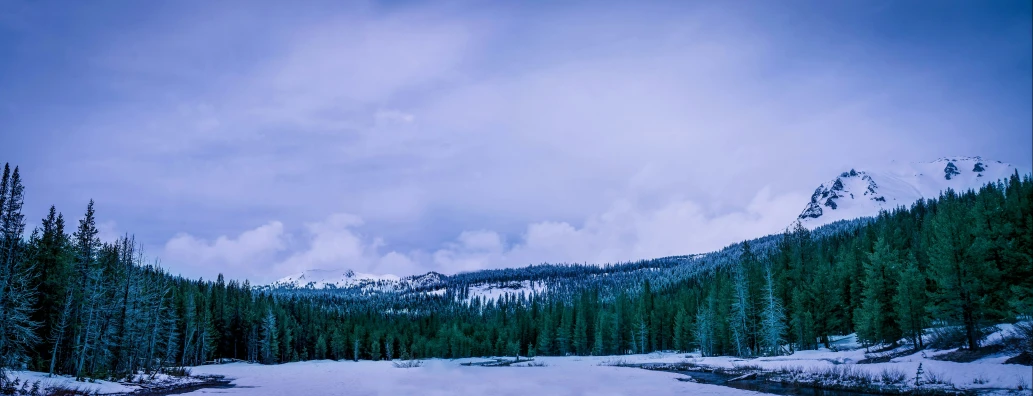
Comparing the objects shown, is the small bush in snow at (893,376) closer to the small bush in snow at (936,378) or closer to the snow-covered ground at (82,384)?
the small bush in snow at (936,378)

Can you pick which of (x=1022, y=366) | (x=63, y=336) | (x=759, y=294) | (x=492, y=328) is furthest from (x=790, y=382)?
(x=492, y=328)

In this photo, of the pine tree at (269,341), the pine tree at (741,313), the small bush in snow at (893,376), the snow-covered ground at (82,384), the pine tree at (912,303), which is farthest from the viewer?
the pine tree at (269,341)

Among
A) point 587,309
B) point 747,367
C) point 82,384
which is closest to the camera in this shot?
point 82,384

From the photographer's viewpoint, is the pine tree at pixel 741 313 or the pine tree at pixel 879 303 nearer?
the pine tree at pixel 879 303

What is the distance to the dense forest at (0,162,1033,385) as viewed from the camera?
3703cm

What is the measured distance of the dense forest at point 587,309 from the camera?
121ft

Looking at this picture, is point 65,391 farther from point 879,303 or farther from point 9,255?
point 879,303

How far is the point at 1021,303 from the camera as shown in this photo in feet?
107

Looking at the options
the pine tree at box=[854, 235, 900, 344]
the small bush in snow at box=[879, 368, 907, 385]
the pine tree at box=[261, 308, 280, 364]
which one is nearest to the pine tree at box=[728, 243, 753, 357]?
the pine tree at box=[854, 235, 900, 344]

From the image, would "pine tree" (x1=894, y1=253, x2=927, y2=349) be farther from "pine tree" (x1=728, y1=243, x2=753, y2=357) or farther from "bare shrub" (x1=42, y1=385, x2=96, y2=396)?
"bare shrub" (x1=42, y1=385, x2=96, y2=396)

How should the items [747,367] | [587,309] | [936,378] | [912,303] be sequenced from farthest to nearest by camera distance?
[587,309] → [747,367] → [912,303] → [936,378]

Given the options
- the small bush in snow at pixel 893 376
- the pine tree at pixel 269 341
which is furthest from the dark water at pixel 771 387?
the pine tree at pixel 269 341

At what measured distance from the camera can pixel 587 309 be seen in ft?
397

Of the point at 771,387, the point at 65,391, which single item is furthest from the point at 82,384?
the point at 771,387
